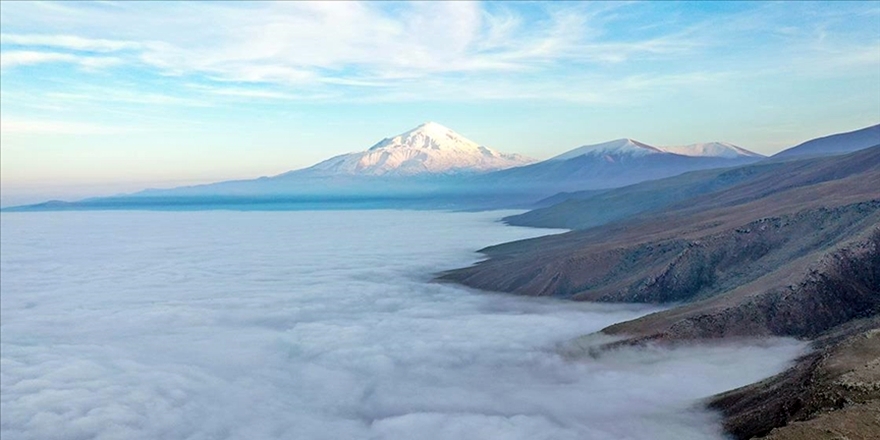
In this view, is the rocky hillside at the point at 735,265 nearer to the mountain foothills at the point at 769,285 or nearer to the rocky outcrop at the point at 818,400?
the mountain foothills at the point at 769,285

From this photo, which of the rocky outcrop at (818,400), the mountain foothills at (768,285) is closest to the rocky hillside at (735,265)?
the mountain foothills at (768,285)

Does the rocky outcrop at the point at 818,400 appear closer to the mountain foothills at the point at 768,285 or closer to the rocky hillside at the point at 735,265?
the mountain foothills at the point at 768,285

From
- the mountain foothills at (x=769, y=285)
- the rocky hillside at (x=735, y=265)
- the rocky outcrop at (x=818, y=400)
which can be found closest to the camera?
the rocky outcrop at (x=818, y=400)

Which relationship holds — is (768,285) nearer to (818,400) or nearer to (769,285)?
(769,285)

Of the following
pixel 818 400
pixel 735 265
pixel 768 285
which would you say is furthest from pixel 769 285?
pixel 818 400

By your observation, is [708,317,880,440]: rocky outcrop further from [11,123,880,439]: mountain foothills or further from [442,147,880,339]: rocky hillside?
[442,147,880,339]: rocky hillside

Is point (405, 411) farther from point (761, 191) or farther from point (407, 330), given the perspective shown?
point (761, 191)

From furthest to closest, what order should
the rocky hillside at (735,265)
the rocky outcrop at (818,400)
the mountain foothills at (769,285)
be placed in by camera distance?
1. the rocky hillside at (735,265)
2. the mountain foothills at (769,285)
3. the rocky outcrop at (818,400)

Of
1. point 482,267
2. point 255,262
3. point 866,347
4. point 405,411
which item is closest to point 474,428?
point 405,411

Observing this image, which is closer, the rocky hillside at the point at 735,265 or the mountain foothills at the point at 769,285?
the mountain foothills at the point at 769,285

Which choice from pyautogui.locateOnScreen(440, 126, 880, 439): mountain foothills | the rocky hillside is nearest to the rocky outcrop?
pyautogui.locateOnScreen(440, 126, 880, 439): mountain foothills
